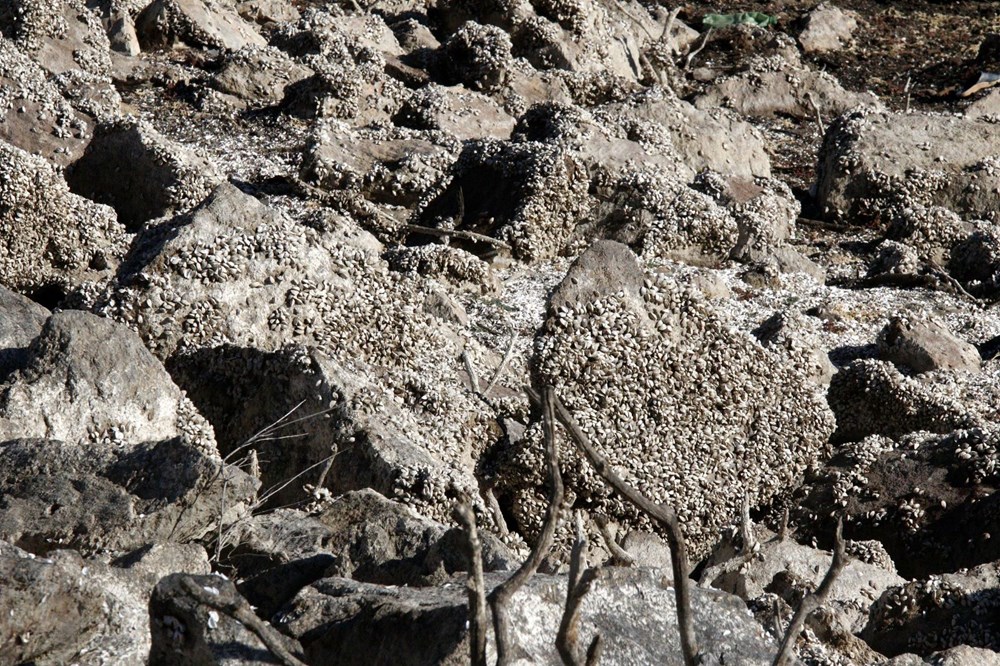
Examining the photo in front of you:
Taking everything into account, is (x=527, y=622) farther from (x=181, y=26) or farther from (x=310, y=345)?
(x=181, y=26)

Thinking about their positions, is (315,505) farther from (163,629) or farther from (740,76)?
(740,76)

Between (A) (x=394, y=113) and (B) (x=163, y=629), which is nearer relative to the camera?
(B) (x=163, y=629)

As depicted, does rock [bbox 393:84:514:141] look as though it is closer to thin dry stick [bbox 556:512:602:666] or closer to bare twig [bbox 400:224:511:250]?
bare twig [bbox 400:224:511:250]

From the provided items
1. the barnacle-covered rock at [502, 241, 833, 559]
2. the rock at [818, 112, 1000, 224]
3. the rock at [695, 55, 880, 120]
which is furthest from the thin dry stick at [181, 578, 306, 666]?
the rock at [695, 55, 880, 120]

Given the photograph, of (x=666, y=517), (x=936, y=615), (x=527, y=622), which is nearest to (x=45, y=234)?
(x=527, y=622)

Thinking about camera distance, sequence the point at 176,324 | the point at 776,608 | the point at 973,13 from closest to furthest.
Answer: the point at 776,608 → the point at 176,324 → the point at 973,13

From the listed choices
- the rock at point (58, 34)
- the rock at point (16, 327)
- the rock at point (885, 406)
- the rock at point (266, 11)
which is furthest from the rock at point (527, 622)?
the rock at point (266, 11)

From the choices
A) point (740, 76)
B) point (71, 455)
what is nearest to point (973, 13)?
point (740, 76)
